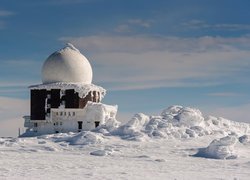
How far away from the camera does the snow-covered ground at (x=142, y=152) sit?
2698 centimetres

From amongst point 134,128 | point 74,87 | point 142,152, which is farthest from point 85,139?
point 74,87

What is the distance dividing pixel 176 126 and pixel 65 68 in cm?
1645

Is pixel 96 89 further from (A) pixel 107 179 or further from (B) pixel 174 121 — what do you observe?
(A) pixel 107 179

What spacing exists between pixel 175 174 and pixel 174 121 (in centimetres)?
1780

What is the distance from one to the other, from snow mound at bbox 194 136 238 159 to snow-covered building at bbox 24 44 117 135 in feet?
65.3

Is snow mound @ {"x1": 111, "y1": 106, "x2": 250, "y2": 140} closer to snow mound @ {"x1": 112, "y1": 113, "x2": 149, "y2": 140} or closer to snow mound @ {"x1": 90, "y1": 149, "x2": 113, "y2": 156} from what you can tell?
snow mound @ {"x1": 112, "y1": 113, "x2": 149, "y2": 140}

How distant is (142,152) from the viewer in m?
35.6

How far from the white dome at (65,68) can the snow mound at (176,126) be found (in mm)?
11623

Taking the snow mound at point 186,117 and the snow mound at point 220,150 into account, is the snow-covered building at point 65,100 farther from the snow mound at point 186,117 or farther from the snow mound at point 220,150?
the snow mound at point 220,150

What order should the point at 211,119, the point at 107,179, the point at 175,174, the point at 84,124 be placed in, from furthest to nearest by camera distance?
1. the point at 84,124
2. the point at 211,119
3. the point at 175,174
4. the point at 107,179

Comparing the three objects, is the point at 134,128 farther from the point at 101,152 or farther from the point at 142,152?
the point at 101,152

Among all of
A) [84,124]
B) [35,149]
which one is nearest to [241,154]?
[35,149]

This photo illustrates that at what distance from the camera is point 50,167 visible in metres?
27.9

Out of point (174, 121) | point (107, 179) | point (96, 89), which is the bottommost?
point (107, 179)
